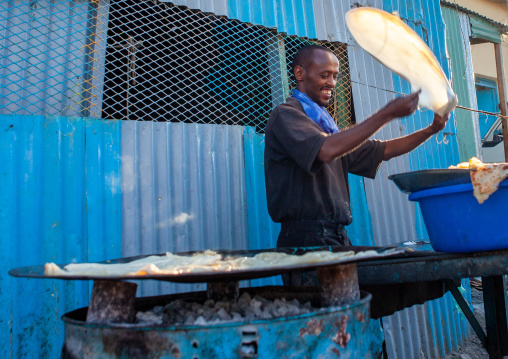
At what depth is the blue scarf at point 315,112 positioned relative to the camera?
9.04 feet

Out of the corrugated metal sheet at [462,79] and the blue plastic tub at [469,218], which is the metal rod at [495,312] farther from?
the corrugated metal sheet at [462,79]

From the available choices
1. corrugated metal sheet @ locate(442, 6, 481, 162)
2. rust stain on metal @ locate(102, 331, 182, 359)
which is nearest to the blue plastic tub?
rust stain on metal @ locate(102, 331, 182, 359)

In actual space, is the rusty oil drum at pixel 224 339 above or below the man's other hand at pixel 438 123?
below

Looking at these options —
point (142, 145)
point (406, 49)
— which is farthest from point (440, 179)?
point (142, 145)

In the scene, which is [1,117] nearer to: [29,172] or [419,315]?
[29,172]

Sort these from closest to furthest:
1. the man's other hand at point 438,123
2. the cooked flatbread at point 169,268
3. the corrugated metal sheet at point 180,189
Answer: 1. the cooked flatbread at point 169,268
2. the man's other hand at point 438,123
3. the corrugated metal sheet at point 180,189

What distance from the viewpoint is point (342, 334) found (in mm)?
1574

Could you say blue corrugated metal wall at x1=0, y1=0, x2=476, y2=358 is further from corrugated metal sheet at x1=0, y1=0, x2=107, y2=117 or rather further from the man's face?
the man's face

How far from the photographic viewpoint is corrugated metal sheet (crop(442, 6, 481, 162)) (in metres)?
6.04

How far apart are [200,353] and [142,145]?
2048 millimetres

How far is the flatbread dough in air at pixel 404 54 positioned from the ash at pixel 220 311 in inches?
47.1

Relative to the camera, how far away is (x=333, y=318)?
1554mm

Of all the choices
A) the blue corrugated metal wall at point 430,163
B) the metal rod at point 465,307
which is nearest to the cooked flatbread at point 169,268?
the metal rod at point 465,307

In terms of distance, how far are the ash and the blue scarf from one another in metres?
1.19
